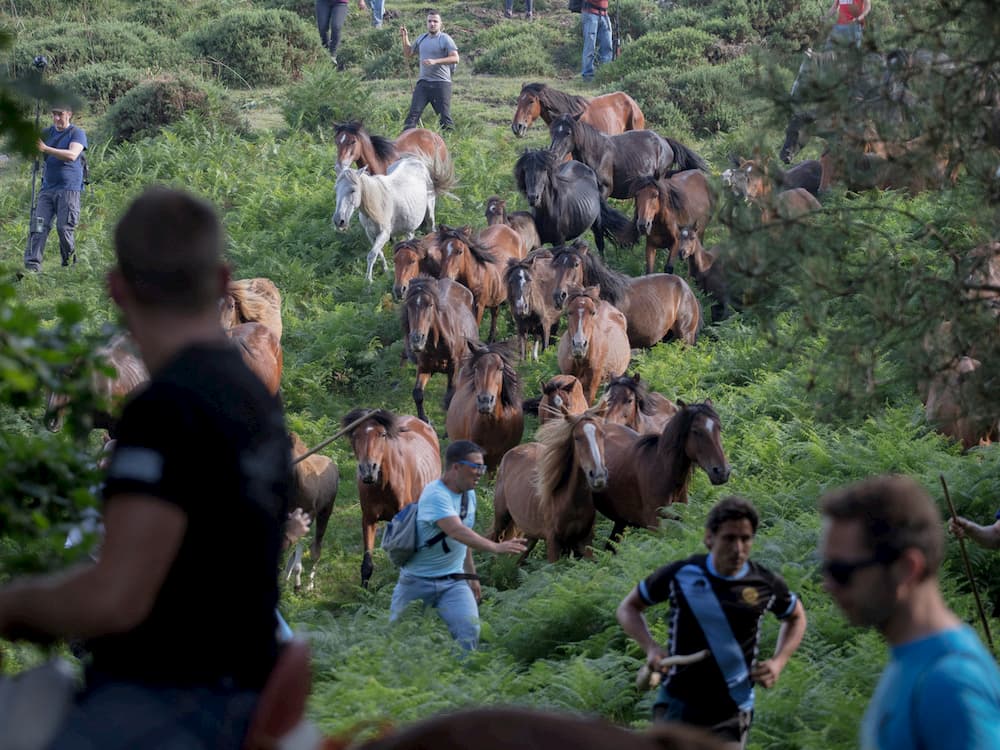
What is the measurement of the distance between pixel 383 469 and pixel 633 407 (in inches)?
103

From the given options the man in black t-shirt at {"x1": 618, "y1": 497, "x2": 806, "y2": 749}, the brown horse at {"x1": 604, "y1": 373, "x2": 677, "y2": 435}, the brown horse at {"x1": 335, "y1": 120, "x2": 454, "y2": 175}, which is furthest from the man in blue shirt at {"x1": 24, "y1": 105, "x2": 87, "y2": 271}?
the man in black t-shirt at {"x1": 618, "y1": 497, "x2": 806, "y2": 749}

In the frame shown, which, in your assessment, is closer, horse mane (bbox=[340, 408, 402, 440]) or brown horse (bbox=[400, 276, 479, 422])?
horse mane (bbox=[340, 408, 402, 440])

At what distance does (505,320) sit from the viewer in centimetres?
1850

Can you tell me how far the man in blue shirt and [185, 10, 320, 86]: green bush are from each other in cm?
1219

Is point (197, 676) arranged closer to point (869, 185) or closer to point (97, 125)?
point (869, 185)

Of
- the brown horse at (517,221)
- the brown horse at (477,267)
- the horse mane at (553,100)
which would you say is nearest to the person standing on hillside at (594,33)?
the horse mane at (553,100)

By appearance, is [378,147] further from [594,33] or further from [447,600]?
[447,600]

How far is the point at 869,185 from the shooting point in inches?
236

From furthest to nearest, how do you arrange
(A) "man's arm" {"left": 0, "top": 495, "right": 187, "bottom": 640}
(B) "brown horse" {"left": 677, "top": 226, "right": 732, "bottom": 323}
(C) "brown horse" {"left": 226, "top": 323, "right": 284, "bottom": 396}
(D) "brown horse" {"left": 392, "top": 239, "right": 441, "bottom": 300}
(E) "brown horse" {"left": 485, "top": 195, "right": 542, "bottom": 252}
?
(E) "brown horse" {"left": 485, "top": 195, "right": 542, "bottom": 252} → (B) "brown horse" {"left": 677, "top": 226, "right": 732, "bottom": 323} → (D) "brown horse" {"left": 392, "top": 239, "right": 441, "bottom": 300} → (C) "brown horse" {"left": 226, "top": 323, "right": 284, "bottom": 396} → (A) "man's arm" {"left": 0, "top": 495, "right": 187, "bottom": 640}

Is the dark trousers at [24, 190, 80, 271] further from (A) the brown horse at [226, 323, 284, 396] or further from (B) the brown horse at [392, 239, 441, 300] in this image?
(A) the brown horse at [226, 323, 284, 396]

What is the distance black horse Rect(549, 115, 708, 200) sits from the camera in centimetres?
2030

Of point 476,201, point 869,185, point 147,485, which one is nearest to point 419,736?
point 147,485

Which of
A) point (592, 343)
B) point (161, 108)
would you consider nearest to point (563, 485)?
point (592, 343)

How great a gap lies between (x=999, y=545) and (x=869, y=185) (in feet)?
6.22
